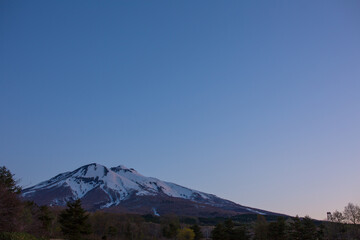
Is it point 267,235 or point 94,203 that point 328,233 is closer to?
point 267,235

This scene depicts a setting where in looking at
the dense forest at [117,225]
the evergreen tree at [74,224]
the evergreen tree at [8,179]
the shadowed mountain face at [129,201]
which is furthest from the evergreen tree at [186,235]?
the shadowed mountain face at [129,201]

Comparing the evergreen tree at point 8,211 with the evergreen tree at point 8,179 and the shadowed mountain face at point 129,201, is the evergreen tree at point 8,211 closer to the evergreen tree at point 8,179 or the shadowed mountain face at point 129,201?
the evergreen tree at point 8,179

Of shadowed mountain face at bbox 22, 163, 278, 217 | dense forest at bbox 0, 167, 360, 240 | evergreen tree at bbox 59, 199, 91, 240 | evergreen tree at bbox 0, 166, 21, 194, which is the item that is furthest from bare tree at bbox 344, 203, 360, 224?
shadowed mountain face at bbox 22, 163, 278, 217

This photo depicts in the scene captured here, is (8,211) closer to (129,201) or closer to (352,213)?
(352,213)

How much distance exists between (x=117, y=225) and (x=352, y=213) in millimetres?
50779

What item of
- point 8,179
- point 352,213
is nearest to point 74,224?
point 8,179

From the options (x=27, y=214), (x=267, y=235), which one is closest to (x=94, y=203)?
(x=267, y=235)

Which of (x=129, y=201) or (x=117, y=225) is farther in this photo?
(x=129, y=201)

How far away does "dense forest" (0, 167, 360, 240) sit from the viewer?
765 inches

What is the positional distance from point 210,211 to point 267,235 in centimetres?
9956

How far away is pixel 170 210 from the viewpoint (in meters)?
146

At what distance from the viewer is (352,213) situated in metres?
56.8

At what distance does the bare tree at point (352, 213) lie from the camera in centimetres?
5597

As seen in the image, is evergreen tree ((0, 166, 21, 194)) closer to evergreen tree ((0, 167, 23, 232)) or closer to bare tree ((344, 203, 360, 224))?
evergreen tree ((0, 167, 23, 232))
